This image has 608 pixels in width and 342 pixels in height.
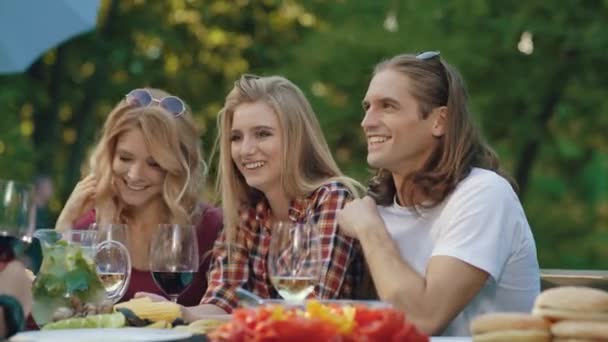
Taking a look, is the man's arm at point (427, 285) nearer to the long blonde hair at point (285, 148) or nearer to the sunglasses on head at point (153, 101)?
the long blonde hair at point (285, 148)

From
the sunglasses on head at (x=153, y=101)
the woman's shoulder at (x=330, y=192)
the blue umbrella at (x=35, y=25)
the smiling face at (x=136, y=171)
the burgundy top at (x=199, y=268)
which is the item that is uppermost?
the blue umbrella at (x=35, y=25)

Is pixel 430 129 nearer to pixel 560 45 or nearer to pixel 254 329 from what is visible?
pixel 254 329

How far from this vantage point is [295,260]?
2754 mm

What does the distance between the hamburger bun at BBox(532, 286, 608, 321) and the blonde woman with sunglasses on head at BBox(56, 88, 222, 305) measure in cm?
223

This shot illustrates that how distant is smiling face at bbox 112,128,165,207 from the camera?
14.6 ft

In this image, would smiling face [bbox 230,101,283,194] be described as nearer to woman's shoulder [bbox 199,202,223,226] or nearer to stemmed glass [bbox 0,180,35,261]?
woman's shoulder [bbox 199,202,223,226]

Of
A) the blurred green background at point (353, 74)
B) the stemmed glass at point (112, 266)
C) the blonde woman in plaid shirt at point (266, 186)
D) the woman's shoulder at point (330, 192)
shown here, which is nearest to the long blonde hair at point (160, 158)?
the blonde woman in plaid shirt at point (266, 186)

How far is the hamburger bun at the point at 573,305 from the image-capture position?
86.7 inches

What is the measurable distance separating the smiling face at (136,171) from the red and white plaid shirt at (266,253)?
433 mm

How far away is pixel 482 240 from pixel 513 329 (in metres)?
1.19

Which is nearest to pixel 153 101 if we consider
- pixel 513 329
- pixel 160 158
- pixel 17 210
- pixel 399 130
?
pixel 160 158

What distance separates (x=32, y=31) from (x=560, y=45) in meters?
8.81

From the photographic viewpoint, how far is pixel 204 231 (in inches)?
178

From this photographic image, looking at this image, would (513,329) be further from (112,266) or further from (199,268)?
(199,268)
